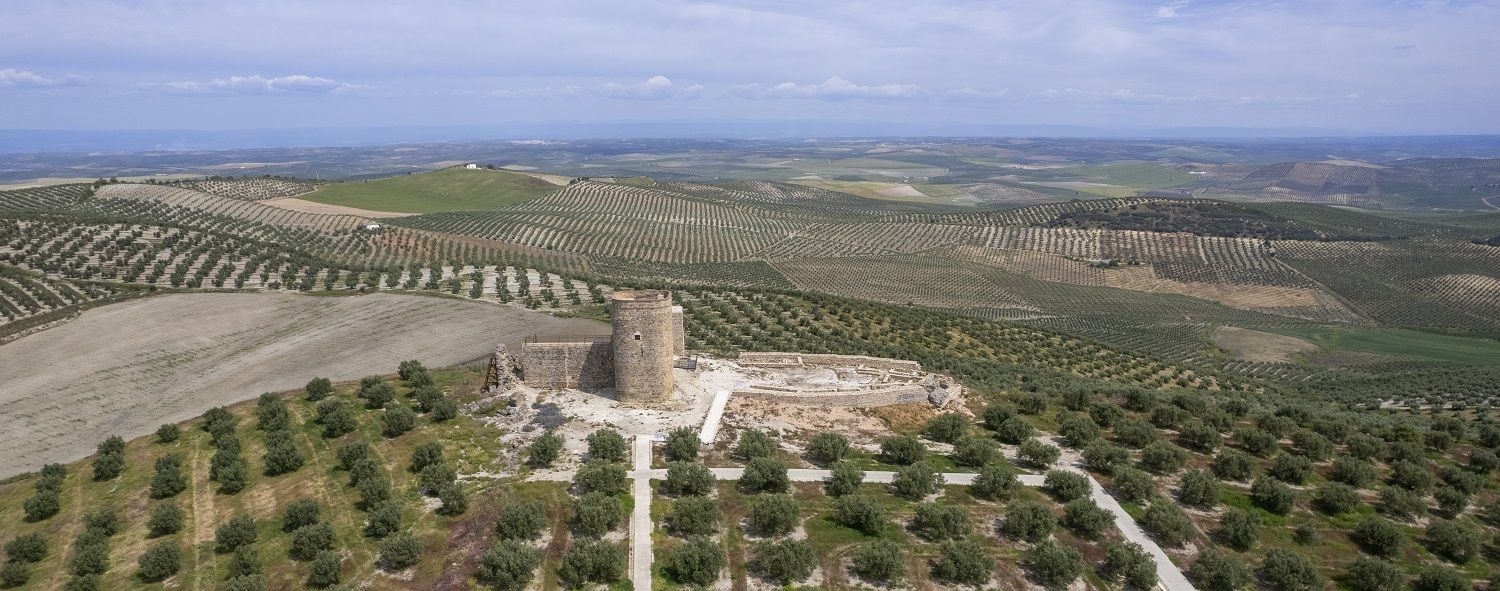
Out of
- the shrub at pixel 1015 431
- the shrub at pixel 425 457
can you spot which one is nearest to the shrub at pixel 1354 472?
the shrub at pixel 1015 431

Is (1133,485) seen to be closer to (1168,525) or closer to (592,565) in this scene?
(1168,525)

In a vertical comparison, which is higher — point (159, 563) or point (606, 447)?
point (606, 447)

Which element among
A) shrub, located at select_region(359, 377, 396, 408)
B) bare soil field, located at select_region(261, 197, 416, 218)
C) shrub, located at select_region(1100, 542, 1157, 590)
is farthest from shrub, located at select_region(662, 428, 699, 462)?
bare soil field, located at select_region(261, 197, 416, 218)

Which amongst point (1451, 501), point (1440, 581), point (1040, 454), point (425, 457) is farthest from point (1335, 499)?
point (425, 457)

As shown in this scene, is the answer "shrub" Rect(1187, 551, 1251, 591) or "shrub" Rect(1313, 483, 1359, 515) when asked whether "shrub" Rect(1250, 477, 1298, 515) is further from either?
"shrub" Rect(1187, 551, 1251, 591)

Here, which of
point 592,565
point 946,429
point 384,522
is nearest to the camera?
point 592,565

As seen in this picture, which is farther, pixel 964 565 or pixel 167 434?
pixel 167 434

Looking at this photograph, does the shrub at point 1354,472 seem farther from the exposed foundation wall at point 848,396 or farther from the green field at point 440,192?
the green field at point 440,192
